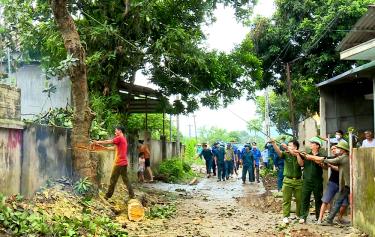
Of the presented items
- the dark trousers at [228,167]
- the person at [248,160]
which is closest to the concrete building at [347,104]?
the person at [248,160]

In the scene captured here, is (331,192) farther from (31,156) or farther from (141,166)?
(141,166)

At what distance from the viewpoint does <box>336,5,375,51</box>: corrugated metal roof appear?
12072mm

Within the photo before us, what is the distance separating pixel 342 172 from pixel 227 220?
9.05 feet

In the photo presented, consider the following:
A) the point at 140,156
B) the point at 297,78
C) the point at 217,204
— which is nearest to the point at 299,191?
the point at 217,204

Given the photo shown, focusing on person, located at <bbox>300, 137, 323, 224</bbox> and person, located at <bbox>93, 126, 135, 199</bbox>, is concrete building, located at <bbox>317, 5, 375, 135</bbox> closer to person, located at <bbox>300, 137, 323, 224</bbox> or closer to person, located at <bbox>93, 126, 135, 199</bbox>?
person, located at <bbox>300, 137, 323, 224</bbox>

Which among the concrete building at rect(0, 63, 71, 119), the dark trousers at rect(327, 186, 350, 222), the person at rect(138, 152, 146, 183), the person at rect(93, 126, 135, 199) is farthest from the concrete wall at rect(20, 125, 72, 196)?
the person at rect(138, 152, 146, 183)

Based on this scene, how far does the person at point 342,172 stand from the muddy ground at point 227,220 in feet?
1.18

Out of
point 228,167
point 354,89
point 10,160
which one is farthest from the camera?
point 228,167

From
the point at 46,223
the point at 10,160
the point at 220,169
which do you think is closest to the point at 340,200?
the point at 46,223

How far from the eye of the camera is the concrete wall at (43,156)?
26.3 ft

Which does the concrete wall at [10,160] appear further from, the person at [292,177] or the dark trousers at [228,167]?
the dark trousers at [228,167]

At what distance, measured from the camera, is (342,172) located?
8.80 meters

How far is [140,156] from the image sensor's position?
669 inches

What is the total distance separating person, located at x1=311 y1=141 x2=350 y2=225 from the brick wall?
547 centimetres
